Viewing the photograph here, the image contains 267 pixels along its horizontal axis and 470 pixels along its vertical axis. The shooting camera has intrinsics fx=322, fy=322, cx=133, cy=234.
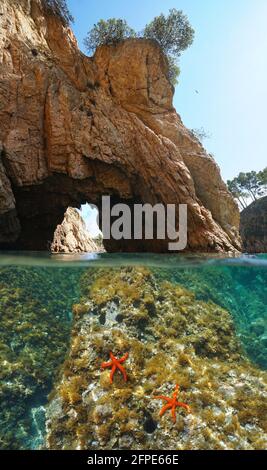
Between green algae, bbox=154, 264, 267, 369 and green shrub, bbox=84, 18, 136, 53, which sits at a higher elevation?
green shrub, bbox=84, 18, 136, 53

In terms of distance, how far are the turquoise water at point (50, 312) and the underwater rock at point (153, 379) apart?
0.35m

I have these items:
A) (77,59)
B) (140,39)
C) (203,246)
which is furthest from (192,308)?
(140,39)

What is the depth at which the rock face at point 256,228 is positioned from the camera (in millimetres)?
38469

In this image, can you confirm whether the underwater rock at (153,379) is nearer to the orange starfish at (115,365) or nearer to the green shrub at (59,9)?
the orange starfish at (115,365)

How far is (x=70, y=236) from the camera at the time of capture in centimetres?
2736

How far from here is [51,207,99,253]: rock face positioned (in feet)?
79.5

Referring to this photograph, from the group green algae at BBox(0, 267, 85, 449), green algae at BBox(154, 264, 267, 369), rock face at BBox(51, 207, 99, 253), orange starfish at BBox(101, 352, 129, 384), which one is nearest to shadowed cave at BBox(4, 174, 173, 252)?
rock face at BBox(51, 207, 99, 253)

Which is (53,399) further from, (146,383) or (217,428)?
(217,428)

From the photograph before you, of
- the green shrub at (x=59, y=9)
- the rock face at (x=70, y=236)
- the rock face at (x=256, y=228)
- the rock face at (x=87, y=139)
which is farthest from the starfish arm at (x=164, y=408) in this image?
the rock face at (x=256, y=228)

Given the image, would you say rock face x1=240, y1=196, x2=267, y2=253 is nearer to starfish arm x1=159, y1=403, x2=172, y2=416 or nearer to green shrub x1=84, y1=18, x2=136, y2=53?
green shrub x1=84, y1=18, x2=136, y2=53

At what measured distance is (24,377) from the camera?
747 cm

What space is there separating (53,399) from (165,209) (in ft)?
37.5

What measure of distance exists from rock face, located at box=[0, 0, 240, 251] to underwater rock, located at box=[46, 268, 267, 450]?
23.2 feet

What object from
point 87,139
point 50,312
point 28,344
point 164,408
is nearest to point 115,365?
point 164,408
